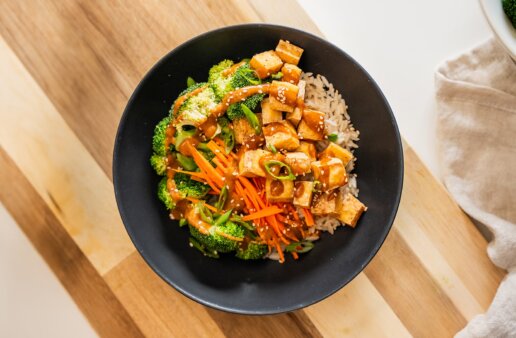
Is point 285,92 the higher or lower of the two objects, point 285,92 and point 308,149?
the higher

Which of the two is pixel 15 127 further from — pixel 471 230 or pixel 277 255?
pixel 471 230

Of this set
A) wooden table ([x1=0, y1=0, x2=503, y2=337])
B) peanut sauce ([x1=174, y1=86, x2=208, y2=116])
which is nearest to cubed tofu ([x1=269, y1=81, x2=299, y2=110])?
peanut sauce ([x1=174, y1=86, x2=208, y2=116])

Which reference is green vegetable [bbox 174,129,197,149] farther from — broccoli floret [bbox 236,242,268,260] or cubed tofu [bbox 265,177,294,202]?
broccoli floret [bbox 236,242,268,260]

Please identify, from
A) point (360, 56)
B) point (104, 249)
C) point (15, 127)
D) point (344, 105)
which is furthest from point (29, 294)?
point (360, 56)

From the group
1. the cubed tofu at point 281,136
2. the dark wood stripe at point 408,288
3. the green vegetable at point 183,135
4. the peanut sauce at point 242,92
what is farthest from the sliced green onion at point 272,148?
the dark wood stripe at point 408,288

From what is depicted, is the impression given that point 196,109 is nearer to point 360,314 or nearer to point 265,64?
point 265,64

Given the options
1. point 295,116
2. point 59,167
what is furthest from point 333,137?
point 59,167

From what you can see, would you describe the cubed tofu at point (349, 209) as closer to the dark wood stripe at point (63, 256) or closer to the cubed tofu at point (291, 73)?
the cubed tofu at point (291, 73)
